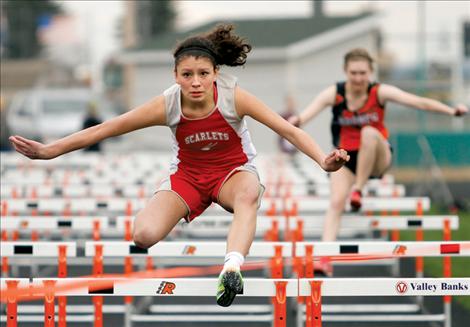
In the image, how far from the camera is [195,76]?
20.6ft

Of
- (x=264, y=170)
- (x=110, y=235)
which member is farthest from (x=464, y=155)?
(x=110, y=235)

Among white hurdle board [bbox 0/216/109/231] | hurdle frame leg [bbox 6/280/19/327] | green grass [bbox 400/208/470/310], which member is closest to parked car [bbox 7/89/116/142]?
green grass [bbox 400/208/470/310]

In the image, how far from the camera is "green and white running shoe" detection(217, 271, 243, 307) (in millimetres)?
5621

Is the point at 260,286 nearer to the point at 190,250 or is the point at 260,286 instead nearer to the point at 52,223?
the point at 190,250

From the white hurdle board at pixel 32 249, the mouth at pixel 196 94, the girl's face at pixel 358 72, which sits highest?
the girl's face at pixel 358 72

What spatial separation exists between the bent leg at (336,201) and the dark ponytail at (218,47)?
275 cm

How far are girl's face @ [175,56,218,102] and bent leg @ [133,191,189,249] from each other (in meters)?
0.68

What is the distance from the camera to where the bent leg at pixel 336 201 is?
29.9 feet

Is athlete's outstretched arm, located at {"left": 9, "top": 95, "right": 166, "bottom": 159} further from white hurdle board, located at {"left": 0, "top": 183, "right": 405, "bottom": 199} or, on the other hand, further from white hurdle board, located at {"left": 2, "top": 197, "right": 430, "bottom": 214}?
white hurdle board, located at {"left": 0, "top": 183, "right": 405, "bottom": 199}

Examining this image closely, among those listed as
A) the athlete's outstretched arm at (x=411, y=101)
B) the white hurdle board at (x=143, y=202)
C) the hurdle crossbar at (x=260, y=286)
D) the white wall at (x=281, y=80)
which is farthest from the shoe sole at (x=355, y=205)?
the white wall at (x=281, y=80)

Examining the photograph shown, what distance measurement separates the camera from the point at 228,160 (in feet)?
21.9

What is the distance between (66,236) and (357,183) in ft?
15.2

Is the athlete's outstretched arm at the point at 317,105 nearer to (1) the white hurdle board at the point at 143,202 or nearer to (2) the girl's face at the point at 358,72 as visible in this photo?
(2) the girl's face at the point at 358,72

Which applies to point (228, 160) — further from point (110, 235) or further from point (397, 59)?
point (397, 59)
